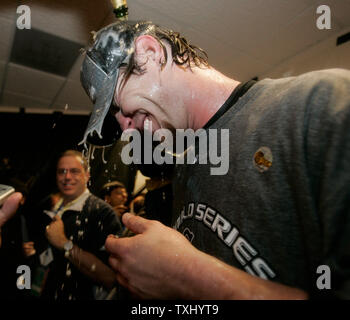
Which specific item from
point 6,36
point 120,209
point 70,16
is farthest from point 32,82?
point 120,209

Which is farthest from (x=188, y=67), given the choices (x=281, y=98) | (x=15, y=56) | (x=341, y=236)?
(x=15, y=56)

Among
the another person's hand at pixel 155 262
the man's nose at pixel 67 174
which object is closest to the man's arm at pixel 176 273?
the another person's hand at pixel 155 262

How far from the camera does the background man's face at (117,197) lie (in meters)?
4.08

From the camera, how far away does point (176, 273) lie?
0.70m

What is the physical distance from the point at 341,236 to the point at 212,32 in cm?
271

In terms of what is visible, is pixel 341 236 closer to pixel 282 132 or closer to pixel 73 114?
pixel 282 132

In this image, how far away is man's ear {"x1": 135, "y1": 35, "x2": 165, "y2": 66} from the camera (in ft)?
3.65

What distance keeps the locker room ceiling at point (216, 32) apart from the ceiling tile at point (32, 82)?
30 millimetres

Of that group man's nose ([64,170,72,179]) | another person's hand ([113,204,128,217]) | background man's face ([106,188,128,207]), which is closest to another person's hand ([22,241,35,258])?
man's nose ([64,170,72,179])

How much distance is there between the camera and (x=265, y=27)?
266 centimetres

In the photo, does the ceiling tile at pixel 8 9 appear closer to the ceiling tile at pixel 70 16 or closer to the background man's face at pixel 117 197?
the ceiling tile at pixel 70 16

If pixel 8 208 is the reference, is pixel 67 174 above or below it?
above

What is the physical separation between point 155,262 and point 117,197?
3.54 meters

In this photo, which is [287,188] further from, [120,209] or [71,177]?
[120,209]
